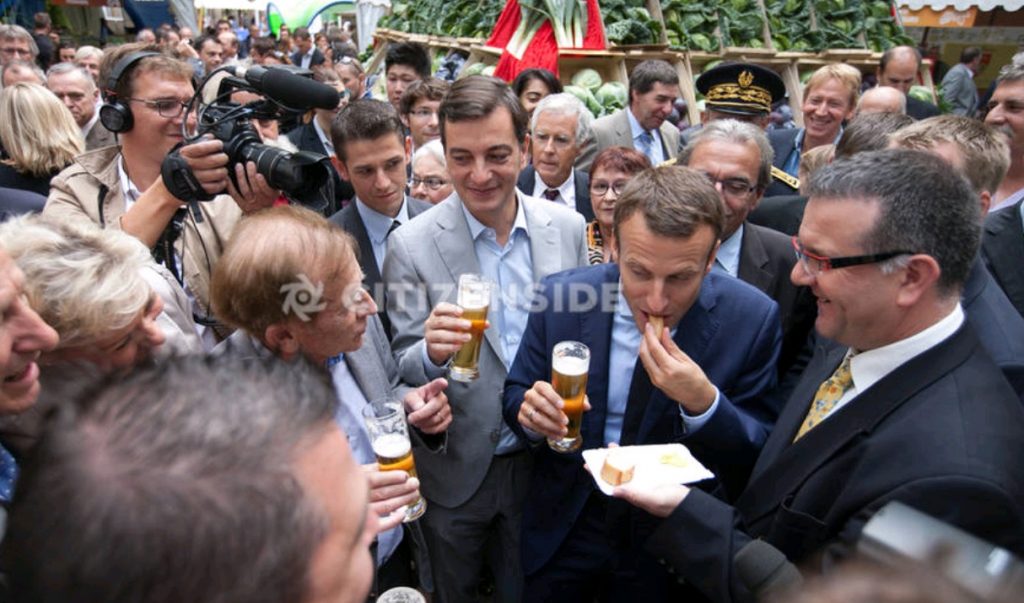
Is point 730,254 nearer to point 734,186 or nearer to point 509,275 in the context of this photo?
point 734,186

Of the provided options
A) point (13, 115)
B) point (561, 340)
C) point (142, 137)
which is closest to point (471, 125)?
point (561, 340)

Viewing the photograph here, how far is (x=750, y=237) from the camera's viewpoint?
2891 mm

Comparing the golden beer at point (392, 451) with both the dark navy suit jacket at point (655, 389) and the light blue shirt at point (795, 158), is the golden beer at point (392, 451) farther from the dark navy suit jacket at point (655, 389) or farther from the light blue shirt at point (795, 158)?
the light blue shirt at point (795, 158)

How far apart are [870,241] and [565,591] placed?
1599 mm

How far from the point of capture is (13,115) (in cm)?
374

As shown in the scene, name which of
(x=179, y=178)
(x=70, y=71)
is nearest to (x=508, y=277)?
(x=179, y=178)

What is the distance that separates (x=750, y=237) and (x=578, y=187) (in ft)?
5.47

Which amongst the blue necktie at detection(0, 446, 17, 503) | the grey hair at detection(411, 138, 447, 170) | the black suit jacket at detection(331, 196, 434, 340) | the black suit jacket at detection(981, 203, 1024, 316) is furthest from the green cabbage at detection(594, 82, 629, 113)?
the blue necktie at detection(0, 446, 17, 503)

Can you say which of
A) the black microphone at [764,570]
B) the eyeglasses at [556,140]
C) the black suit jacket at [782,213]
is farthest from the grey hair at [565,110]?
the black microphone at [764,570]

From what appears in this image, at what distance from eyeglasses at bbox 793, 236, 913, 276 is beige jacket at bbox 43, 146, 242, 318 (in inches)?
84.7

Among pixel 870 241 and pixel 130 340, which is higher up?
pixel 870 241

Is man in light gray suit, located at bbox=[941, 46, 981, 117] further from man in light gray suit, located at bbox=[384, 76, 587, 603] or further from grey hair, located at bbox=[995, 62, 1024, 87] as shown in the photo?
man in light gray suit, located at bbox=[384, 76, 587, 603]

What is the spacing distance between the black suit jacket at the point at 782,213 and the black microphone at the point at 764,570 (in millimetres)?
2388

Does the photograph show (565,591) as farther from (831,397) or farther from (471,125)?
(471,125)
